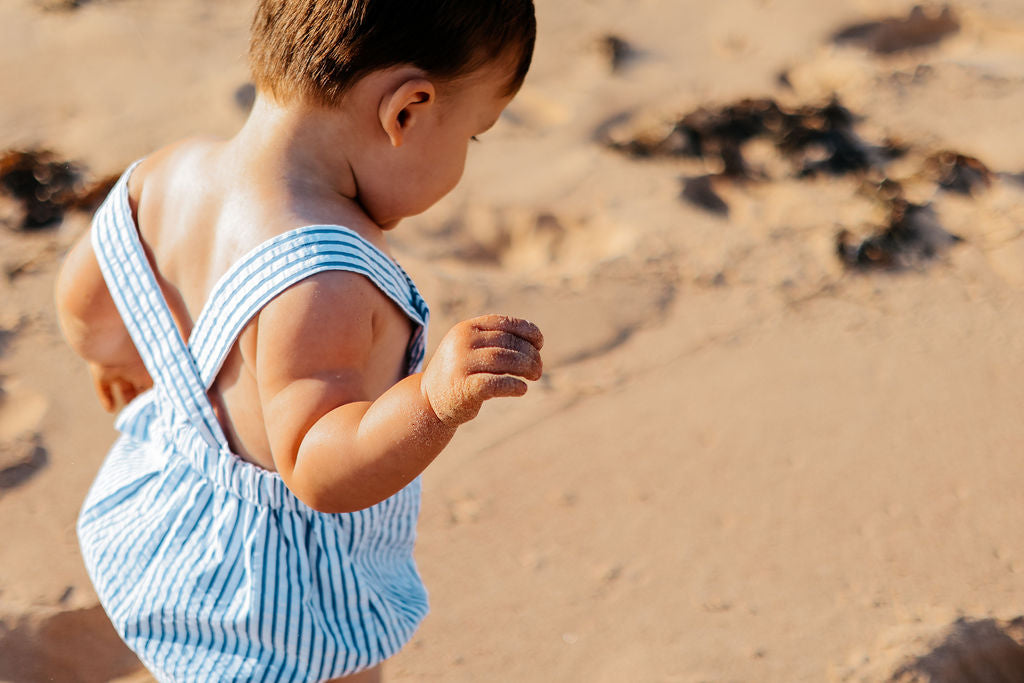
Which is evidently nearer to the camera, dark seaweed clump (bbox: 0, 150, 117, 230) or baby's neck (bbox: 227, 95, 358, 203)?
baby's neck (bbox: 227, 95, 358, 203)

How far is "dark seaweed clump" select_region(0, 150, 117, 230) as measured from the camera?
9.80ft

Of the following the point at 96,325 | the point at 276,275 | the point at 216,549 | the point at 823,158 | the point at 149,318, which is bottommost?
the point at 216,549

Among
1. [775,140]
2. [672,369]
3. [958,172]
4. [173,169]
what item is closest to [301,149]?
[173,169]

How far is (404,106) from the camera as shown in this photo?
1259 millimetres

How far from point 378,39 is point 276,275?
0.31 m

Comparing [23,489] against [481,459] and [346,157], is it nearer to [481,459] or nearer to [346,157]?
[481,459]

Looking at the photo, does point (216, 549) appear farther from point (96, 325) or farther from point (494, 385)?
point (494, 385)

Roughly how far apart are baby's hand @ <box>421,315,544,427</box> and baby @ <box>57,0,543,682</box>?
41 mm

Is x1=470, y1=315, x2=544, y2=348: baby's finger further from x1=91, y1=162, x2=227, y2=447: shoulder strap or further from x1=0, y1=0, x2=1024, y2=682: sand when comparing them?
x1=0, y1=0, x2=1024, y2=682: sand

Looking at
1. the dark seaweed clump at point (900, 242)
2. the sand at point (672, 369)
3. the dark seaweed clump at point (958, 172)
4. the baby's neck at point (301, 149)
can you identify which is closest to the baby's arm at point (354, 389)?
the baby's neck at point (301, 149)

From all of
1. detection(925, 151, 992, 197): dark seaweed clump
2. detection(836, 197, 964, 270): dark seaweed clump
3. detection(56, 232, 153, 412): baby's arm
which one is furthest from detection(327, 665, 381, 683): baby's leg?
detection(925, 151, 992, 197): dark seaweed clump

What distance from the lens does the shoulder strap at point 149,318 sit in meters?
1.36

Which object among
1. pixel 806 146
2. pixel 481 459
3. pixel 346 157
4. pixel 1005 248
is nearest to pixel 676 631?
pixel 481 459

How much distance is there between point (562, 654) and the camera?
6.38 ft
